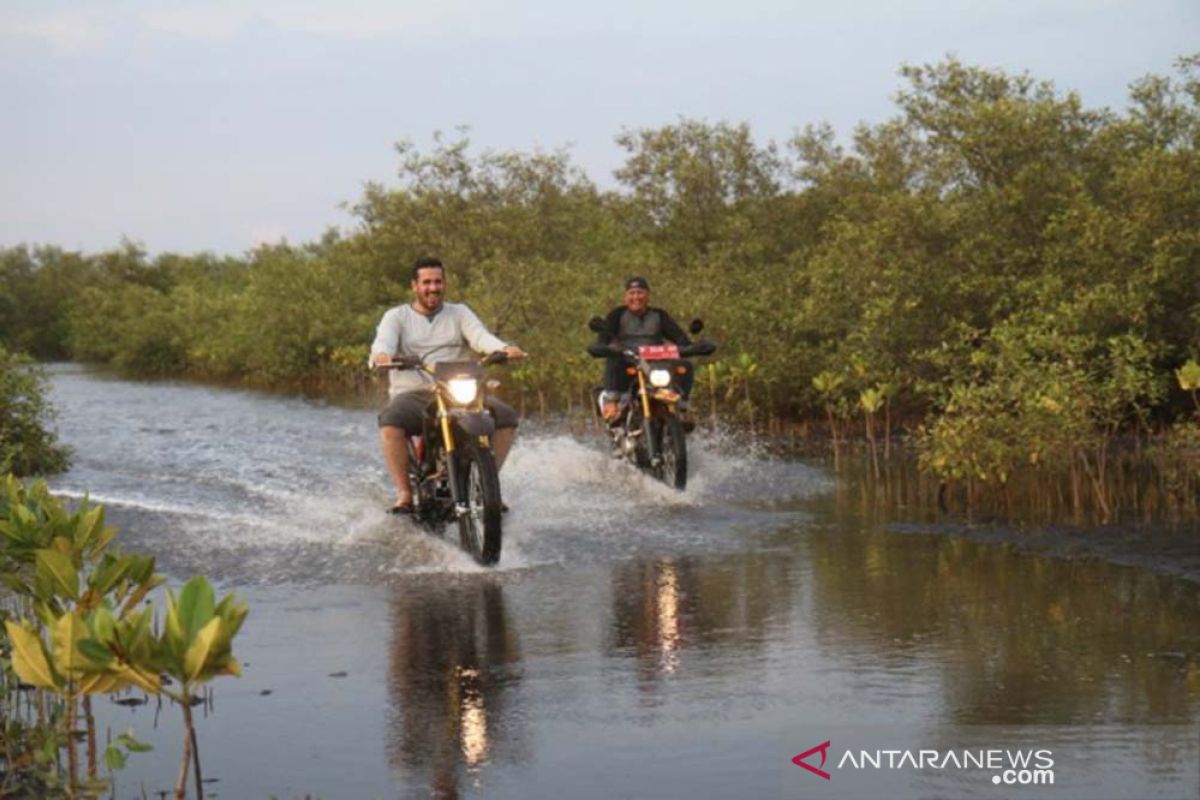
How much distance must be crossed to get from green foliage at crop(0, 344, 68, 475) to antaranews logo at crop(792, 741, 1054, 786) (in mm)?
13316

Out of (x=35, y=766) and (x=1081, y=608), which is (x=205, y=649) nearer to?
(x=35, y=766)

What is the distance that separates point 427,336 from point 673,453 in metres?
3.43

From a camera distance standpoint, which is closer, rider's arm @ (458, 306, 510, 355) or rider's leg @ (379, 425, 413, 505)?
rider's leg @ (379, 425, 413, 505)

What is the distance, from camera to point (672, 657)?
797 centimetres

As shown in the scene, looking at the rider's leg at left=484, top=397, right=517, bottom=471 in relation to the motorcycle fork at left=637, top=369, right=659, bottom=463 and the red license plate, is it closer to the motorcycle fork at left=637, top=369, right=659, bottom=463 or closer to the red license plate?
the motorcycle fork at left=637, top=369, right=659, bottom=463

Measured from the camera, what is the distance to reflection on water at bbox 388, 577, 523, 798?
6.21 m

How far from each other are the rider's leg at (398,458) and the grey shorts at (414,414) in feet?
0.16

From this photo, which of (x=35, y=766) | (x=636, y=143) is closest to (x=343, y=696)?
(x=35, y=766)

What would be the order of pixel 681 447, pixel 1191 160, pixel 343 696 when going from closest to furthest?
1. pixel 343 696
2. pixel 681 447
3. pixel 1191 160

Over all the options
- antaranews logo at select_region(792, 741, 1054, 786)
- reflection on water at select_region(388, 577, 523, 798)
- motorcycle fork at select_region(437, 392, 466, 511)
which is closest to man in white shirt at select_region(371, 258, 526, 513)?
motorcycle fork at select_region(437, 392, 466, 511)

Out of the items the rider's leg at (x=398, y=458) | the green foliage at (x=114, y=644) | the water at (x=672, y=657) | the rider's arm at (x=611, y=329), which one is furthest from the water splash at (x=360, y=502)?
the green foliage at (x=114, y=644)

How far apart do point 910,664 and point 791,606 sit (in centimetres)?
170

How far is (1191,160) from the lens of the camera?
18312 millimetres

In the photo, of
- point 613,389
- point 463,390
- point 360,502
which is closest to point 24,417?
point 360,502
